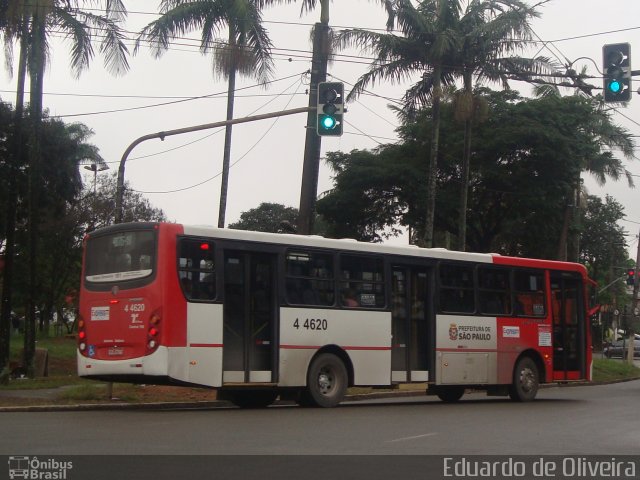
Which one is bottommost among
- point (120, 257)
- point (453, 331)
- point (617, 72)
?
point (453, 331)

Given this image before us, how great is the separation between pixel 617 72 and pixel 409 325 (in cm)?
640

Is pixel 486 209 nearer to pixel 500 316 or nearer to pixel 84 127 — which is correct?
pixel 500 316

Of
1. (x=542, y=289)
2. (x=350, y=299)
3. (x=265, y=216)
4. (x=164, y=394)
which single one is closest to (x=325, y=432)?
(x=350, y=299)

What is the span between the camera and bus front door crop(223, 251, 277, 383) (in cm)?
1719

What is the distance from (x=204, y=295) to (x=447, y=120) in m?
30.5

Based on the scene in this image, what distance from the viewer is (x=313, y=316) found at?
18359mm

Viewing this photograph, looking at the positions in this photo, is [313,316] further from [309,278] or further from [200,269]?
[200,269]

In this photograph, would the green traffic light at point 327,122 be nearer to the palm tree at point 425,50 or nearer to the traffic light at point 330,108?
the traffic light at point 330,108

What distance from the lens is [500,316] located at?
71.4ft

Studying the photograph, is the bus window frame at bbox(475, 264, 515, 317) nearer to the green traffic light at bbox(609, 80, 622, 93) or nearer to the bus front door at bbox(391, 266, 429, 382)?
the bus front door at bbox(391, 266, 429, 382)
